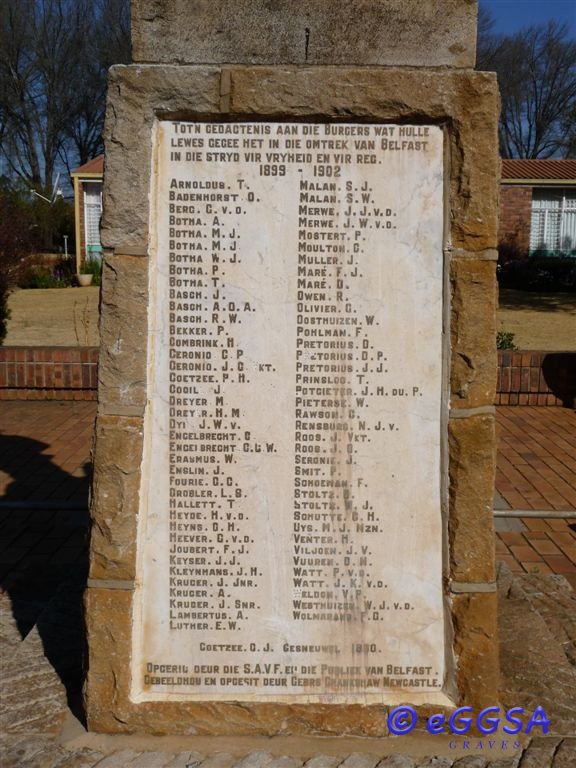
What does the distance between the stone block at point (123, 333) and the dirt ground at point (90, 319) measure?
673 cm

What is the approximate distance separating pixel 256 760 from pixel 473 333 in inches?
63.4

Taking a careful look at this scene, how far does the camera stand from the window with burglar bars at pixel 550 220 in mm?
26438

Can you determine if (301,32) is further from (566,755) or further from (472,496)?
(566,755)

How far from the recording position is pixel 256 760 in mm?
2508

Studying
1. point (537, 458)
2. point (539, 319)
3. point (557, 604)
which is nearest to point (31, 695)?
point (557, 604)

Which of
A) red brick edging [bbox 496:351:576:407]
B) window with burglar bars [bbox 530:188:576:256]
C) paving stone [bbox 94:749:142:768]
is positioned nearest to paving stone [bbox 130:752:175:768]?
paving stone [bbox 94:749:142:768]

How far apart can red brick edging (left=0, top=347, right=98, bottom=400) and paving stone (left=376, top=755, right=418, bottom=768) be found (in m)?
6.89

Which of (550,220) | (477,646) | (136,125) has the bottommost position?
(477,646)

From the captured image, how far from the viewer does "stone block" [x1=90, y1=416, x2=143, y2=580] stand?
8.55 feet

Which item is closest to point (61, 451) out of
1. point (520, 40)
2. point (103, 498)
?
point (103, 498)

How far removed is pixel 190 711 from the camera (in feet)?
8.70

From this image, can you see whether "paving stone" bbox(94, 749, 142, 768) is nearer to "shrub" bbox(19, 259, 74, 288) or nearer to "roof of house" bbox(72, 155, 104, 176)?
"shrub" bbox(19, 259, 74, 288)

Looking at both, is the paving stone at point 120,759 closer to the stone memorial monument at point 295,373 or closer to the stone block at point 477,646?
the stone memorial monument at point 295,373

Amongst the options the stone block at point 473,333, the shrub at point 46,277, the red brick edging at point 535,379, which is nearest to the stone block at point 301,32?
the stone block at point 473,333
